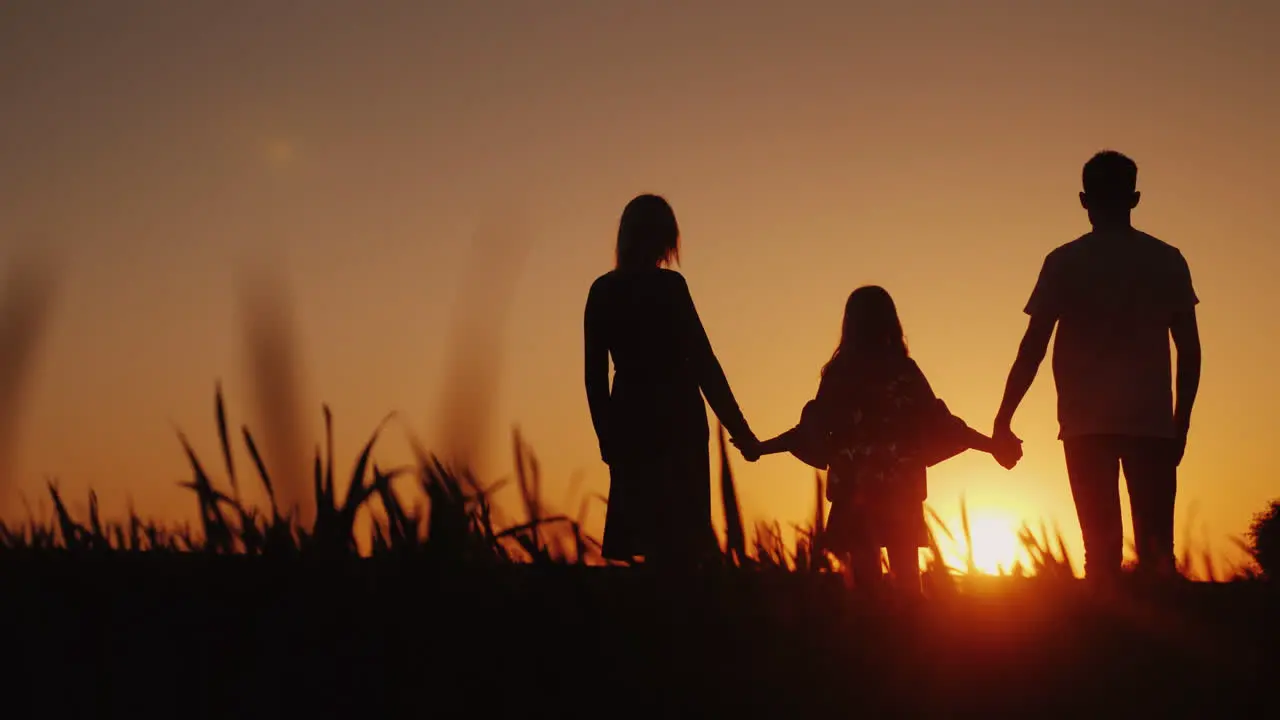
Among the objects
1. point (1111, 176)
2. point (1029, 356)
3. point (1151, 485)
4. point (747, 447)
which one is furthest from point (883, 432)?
point (1111, 176)

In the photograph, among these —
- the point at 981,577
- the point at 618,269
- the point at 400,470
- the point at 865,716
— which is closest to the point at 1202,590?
the point at 981,577

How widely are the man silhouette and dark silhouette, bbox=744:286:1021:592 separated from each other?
543 mm

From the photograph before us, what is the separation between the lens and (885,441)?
272 inches

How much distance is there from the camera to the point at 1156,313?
6.30 m

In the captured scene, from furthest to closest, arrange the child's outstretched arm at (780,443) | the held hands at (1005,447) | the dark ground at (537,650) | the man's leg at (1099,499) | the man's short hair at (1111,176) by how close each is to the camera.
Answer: the child's outstretched arm at (780,443)
the held hands at (1005,447)
the man's short hair at (1111,176)
the man's leg at (1099,499)
the dark ground at (537,650)

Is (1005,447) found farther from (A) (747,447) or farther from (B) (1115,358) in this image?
(A) (747,447)

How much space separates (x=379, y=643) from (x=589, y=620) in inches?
17.9

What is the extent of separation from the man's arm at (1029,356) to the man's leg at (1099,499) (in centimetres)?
39

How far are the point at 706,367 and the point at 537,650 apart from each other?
3.61 meters

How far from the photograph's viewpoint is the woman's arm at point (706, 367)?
6.31 metres

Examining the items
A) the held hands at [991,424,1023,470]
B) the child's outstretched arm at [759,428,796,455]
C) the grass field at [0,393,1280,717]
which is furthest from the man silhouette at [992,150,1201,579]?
the grass field at [0,393,1280,717]

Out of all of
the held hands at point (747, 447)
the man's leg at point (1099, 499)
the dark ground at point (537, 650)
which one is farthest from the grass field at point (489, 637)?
the held hands at point (747, 447)

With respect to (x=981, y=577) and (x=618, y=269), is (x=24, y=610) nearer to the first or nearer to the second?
(x=981, y=577)

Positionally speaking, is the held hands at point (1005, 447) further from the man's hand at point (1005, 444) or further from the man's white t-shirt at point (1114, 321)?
the man's white t-shirt at point (1114, 321)
